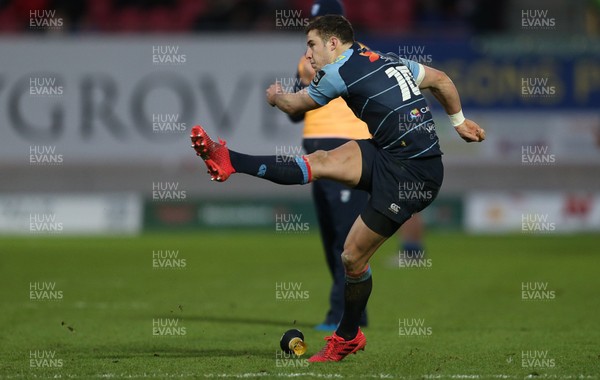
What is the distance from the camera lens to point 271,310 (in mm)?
11594

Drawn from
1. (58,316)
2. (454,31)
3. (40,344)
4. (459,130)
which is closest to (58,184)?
(454,31)

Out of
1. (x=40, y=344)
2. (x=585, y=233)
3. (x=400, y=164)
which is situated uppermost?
(x=400, y=164)

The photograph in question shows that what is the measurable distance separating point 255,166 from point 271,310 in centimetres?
431

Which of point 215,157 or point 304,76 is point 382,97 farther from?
point 304,76

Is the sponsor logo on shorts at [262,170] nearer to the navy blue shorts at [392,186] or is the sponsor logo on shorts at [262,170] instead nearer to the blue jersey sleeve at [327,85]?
the blue jersey sleeve at [327,85]

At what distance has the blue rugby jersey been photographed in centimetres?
762

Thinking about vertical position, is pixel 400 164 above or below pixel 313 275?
above

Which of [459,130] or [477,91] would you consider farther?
[477,91]

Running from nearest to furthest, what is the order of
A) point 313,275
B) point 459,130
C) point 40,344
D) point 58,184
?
point 459,130 < point 40,344 < point 313,275 < point 58,184

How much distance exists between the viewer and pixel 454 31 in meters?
24.5

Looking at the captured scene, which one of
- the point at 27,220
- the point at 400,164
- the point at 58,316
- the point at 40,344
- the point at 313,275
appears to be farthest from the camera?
the point at 27,220

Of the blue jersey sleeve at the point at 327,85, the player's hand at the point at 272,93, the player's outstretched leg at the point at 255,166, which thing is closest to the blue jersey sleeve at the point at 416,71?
the blue jersey sleeve at the point at 327,85

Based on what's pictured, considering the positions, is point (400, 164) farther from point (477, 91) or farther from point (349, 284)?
point (477, 91)

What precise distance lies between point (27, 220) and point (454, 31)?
948cm
